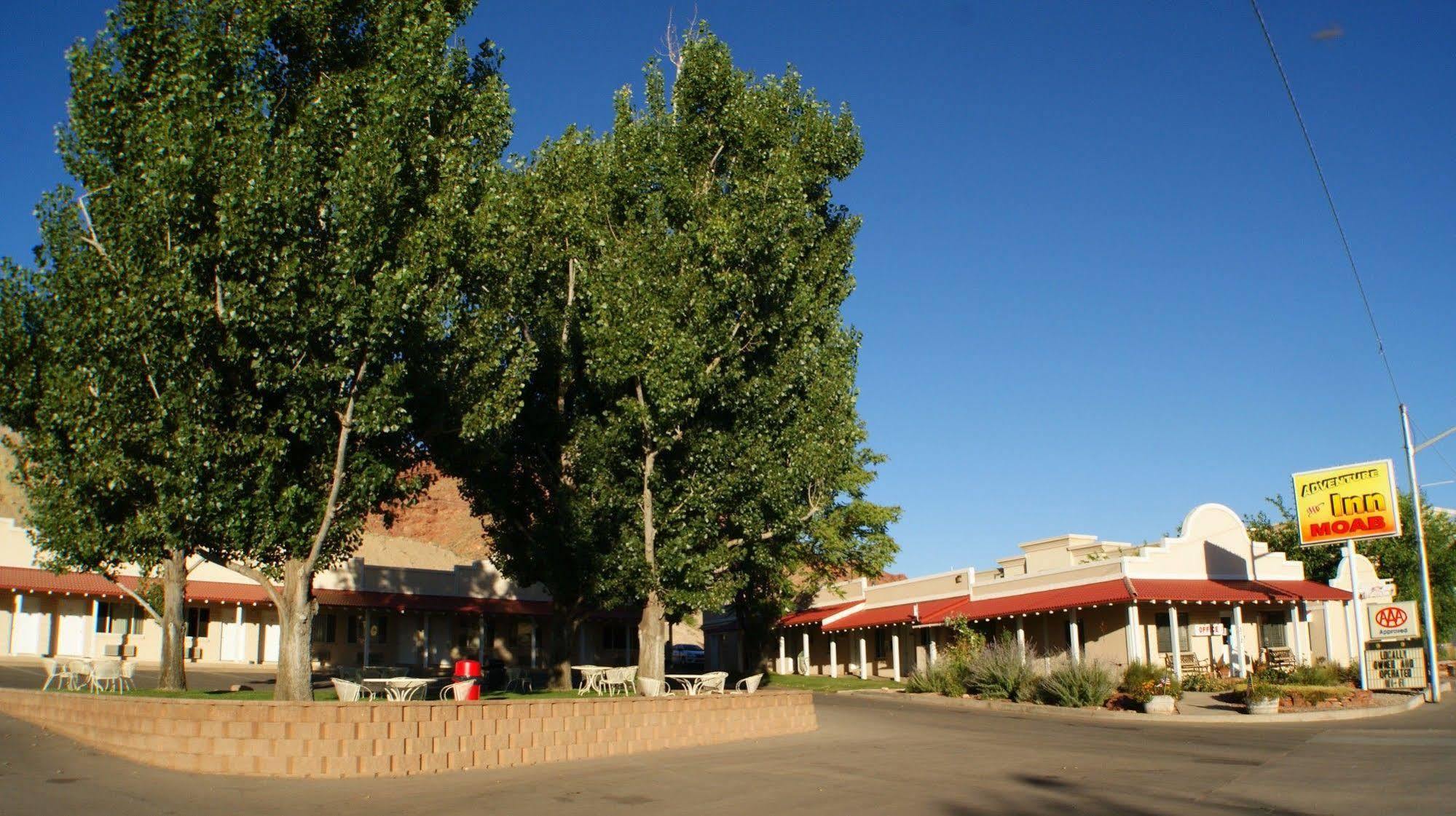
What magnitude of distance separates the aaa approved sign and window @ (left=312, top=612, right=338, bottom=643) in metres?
36.2

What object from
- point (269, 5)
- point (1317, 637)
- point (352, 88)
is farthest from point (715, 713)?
point (1317, 637)

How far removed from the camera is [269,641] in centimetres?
4288

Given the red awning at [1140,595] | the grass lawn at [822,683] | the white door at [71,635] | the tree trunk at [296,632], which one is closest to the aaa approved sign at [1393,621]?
the red awning at [1140,595]

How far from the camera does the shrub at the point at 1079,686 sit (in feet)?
84.0

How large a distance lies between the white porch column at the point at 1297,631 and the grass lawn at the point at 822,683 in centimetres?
1265

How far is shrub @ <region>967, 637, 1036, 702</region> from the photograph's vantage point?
1082 inches

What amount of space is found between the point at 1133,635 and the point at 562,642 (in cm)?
1627

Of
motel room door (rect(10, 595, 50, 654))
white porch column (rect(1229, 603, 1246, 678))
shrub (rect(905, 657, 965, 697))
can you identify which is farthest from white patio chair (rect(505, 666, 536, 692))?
white porch column (rect(1229, 603, 1246, 678))

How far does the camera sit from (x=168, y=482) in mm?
16328

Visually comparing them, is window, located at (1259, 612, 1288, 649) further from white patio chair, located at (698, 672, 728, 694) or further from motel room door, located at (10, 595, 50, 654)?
motel room door, located at (10, 595, 50, 654)

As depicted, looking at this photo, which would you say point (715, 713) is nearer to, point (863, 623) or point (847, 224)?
point (847, 224)

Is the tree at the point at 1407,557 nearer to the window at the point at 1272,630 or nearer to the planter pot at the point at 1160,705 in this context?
the window at the point at 1272,630

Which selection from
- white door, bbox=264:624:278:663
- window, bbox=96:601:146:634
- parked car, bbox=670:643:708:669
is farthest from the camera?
parked car, bbox=670:643:708:669

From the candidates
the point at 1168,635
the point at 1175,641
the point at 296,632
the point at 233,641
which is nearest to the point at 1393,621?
the point at 1175,641
